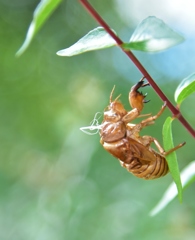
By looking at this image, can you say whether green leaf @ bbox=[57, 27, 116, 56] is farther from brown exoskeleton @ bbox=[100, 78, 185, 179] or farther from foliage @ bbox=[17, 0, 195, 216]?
brown exoskeleton @ bbox=[100, 78, 185, 179]

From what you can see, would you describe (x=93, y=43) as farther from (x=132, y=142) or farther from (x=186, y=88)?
(x=132, y=142)

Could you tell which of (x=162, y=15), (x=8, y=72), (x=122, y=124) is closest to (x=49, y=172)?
(x=8, y=72)

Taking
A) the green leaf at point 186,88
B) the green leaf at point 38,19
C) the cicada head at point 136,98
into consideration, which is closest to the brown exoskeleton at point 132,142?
the cicada head at point 136,98

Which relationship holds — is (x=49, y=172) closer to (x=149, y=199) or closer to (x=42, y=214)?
(x=42, y=214)

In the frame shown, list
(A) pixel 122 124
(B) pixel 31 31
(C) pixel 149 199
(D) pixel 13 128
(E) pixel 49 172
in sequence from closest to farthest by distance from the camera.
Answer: (B) pixel 31 31, (A) pixel 122 124, (C) pixel 149 199, (E) pixel 49 172, (D) pixel 13 128

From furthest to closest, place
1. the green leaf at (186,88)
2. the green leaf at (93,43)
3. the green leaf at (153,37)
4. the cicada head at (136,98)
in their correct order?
the cicada head at (136,98), the green leaf at (186,88), the green leaf at (93,43), the green leaf at (153,37)

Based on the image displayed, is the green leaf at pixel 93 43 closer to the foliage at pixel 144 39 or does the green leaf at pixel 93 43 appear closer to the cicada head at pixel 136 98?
the foliage at pixel 144 39
